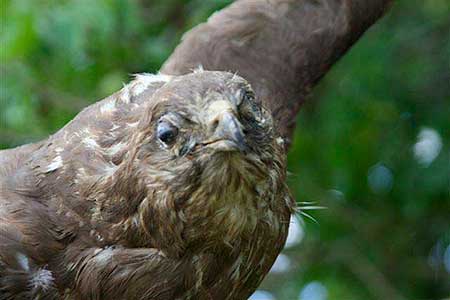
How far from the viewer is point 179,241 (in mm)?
3387

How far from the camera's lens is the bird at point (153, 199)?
319 centimetres

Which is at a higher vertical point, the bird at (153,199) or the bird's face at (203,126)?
the bird's face at (203,126)

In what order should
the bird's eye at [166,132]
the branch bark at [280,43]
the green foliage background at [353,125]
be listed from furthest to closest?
the green foliage background at [353,125] < the branch bark at [280,43] < the bird's eye at [166,132]

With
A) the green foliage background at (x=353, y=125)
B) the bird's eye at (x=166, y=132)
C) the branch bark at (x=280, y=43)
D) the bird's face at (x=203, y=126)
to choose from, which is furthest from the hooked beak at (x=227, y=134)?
the green foliage background at (x=353, y=125)

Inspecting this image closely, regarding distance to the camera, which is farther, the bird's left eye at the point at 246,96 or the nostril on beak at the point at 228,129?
the bird's left eye at the point at 246,96

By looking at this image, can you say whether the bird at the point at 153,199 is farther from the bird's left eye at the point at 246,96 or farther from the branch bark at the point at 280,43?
the branch bark at the point at 280,43

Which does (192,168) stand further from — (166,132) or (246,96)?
(246,96)

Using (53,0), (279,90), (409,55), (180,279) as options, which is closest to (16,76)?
(53,0)

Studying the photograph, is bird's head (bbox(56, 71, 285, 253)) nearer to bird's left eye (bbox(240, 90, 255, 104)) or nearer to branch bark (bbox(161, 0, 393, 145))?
bird's left eye (bbox(240, 90, 255, 104))

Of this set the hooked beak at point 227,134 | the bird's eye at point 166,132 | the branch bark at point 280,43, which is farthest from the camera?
the branch bark at point 280,43

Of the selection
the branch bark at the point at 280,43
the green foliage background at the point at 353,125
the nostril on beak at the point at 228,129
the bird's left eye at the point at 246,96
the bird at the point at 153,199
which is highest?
the nostril on beak at the point at 228,129

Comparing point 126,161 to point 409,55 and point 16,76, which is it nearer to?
point 16,76

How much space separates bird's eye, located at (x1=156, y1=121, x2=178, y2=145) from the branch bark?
1.33m

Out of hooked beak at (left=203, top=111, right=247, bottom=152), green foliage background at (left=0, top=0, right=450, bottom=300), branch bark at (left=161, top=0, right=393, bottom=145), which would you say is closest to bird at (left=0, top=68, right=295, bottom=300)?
hooked beak at (left=203, top=111, right=247, bottom=152)
